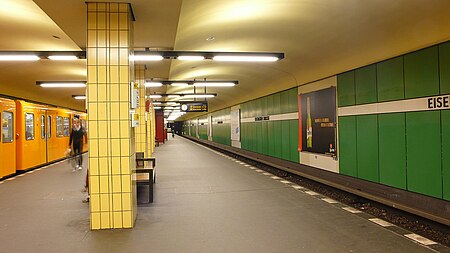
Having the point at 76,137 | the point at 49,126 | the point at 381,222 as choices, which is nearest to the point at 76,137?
the point at 76,137

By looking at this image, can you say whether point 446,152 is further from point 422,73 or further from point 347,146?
point 347,146

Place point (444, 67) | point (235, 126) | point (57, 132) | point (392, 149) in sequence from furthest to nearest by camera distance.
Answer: point (235, 126) → point (57, 132) → point (392, 149) → point (444, 67)

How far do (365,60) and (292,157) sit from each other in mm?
5017

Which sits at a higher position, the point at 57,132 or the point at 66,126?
the point at 66,126

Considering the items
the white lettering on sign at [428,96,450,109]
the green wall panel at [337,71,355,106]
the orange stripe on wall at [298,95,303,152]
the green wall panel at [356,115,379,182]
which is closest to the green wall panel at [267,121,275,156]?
the orange stripe on wall at [298,95,303,152]

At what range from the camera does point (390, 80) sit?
659 cm

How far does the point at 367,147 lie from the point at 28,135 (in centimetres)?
1001

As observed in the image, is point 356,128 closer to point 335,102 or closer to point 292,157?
point 335,102

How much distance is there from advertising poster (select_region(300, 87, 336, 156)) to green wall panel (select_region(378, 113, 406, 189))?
1988mm

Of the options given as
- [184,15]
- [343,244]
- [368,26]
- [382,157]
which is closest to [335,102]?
[382,157]

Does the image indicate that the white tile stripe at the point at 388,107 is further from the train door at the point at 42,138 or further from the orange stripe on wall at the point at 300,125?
the train door at the point at 42,138

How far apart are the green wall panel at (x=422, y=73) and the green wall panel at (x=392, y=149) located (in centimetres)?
53

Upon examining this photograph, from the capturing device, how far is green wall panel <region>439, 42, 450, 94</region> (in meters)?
5.17

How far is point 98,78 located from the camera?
16.1ft
